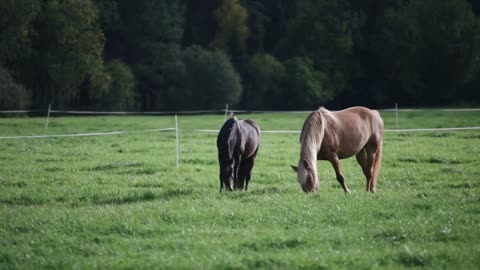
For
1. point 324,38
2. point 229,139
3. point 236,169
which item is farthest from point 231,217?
point 324,38

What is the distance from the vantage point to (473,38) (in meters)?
55.2

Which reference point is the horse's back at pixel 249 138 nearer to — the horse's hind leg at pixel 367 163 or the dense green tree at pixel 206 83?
the horse's hind leg at pixel 367 163

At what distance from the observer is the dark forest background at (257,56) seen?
4722 cm

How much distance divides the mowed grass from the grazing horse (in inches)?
17.5

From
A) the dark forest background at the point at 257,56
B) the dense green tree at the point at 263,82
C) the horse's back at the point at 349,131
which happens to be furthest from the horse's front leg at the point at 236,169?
the dense green tree at the point at 263,82

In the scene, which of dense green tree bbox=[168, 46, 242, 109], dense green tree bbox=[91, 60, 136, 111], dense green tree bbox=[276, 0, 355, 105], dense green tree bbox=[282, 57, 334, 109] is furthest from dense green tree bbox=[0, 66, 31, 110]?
dense green tree bbox=[276, 0, 355, 105]

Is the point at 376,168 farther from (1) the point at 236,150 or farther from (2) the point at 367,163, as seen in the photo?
(1) the point at 236,150

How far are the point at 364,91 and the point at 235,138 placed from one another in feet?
165

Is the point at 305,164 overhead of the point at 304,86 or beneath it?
beneath

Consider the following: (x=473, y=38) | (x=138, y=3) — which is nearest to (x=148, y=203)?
(x=138, y=3)

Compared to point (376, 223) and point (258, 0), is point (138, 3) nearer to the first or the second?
point (258, 0)

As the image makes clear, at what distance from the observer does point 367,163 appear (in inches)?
478

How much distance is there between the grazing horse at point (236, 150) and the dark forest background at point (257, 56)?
3487 centimetres

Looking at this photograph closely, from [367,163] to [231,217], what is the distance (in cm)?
427
